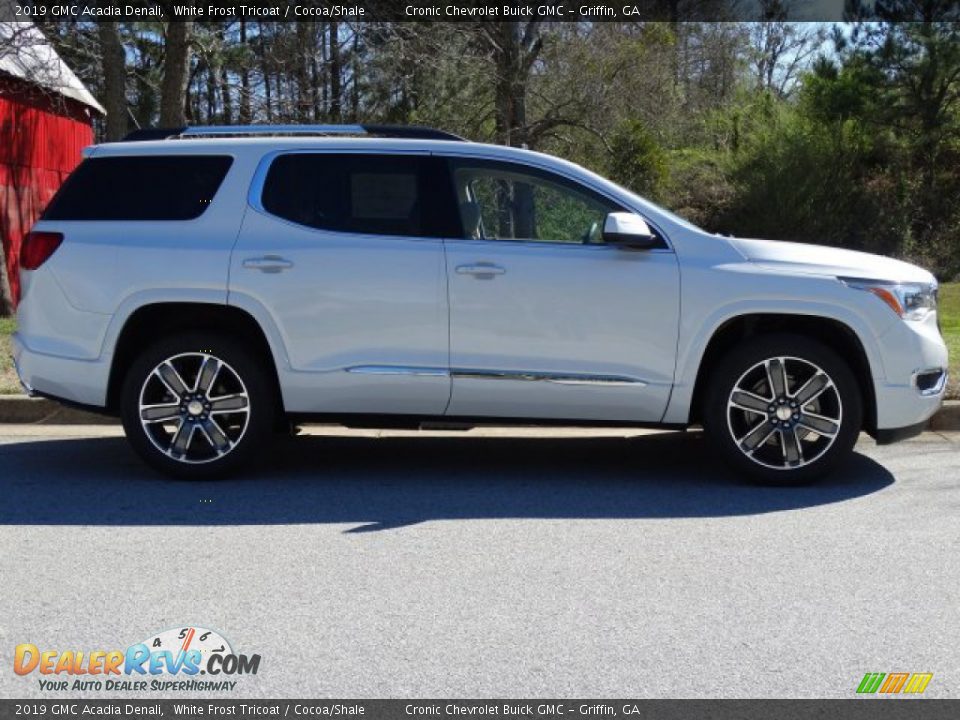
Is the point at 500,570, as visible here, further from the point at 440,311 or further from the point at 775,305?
the point at 775,305

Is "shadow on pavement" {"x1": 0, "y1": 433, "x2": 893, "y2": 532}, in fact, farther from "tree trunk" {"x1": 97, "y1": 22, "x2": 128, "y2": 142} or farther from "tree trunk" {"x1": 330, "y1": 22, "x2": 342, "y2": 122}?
"tree trunk" {"x1": 330, "y1": 22, "x2": 342, "y2": 122}

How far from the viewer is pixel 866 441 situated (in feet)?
28.8

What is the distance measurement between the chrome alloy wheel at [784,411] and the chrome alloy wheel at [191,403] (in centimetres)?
275

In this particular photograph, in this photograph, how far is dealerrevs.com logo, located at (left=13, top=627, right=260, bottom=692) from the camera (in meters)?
4.30

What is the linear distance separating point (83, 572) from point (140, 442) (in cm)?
186

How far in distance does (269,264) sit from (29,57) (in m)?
12.7

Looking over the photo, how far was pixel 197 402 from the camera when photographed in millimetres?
7363

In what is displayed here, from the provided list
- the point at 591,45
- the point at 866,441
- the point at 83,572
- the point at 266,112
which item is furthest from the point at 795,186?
the point at 83,572

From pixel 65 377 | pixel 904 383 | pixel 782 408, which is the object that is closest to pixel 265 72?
pixel 65 377

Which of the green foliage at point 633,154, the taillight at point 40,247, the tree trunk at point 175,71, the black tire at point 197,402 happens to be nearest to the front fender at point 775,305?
the black tire at point 197,402

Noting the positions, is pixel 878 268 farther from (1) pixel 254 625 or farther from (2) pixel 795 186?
(2) pixel 795 186

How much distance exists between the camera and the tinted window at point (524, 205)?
7.37 meters

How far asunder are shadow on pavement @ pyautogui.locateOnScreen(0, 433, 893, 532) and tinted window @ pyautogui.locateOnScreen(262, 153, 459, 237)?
1.47m
